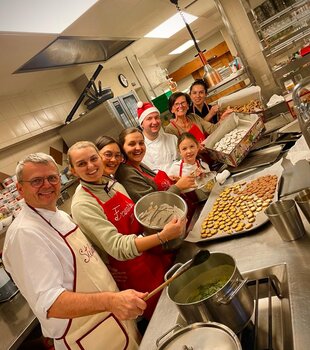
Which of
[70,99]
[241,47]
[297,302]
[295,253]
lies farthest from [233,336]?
[70,99]

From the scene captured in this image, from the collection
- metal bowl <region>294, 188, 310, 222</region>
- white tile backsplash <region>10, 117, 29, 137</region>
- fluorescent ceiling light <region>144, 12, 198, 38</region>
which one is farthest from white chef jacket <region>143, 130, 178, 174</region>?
fluorescent ceiling light <region>144, 12, 198, 38</region>

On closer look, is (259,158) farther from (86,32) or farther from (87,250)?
(86,32)

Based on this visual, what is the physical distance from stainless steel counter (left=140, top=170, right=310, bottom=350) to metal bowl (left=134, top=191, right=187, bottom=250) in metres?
0.09

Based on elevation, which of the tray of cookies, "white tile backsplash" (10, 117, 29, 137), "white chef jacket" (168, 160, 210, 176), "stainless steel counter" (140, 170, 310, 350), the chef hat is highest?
"white tile backsplash" (10, 117, 29, 137)

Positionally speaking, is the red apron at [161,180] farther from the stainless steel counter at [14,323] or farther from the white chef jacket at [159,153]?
the stainless steel counter at [14,323]

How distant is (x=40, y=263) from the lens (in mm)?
1104

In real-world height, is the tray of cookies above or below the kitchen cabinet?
below

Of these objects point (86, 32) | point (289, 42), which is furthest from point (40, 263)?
point (289, 42)

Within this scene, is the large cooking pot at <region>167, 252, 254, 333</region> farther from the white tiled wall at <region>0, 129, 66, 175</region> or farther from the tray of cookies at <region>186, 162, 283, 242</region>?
the white tiled wall at <region>0, 129, 66, 175</region>

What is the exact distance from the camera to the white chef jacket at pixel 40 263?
1080 mm

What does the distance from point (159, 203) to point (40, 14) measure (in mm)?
1461

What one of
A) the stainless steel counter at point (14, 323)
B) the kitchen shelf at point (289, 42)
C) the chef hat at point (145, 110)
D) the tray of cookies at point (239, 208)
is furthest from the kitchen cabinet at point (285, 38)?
the stainless steel counter at point (14, 323)

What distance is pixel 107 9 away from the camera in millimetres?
2133

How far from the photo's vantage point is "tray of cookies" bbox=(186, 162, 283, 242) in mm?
1296
